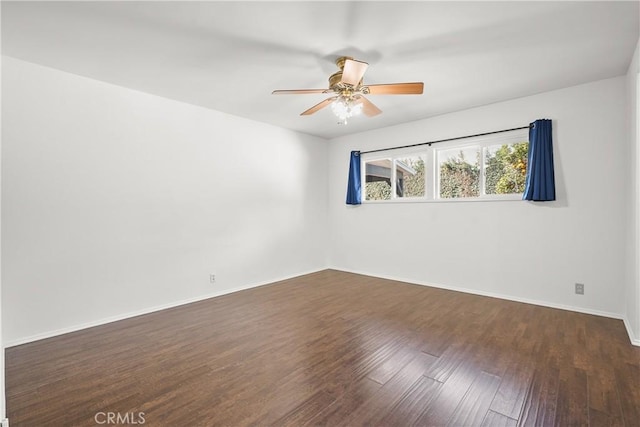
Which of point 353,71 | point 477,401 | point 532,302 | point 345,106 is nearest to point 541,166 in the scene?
point 532,302

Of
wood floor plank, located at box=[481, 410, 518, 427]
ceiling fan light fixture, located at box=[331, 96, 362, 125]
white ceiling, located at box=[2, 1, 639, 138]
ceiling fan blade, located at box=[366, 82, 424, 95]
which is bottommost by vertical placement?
wood floor plank, located at box=[481, 410, 518, 427]

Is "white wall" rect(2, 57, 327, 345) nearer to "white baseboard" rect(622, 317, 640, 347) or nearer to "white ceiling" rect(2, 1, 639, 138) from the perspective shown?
"white ceiling" rect(2, 1, 639, 138)

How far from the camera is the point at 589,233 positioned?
3385mm

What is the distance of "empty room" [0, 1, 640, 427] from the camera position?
201cm

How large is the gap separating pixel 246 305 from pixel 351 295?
1.43 m

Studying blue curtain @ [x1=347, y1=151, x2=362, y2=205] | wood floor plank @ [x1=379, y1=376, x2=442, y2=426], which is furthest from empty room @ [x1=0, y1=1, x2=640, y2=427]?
blue curtain @ [x1=347, y1=151, x2=362, y2=205]

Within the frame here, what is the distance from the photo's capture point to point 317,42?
2.46 metres

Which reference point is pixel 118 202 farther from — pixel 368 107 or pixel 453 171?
pixel 453 171

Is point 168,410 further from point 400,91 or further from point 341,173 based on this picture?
point 341,173

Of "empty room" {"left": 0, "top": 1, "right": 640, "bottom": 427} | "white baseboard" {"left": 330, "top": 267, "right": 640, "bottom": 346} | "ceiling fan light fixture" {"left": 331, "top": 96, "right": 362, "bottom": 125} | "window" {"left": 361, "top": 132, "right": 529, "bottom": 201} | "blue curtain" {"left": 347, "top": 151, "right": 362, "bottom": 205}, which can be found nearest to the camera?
"empty room" {"left": 0, "top": 1, "right": 640, "bottom": 427}

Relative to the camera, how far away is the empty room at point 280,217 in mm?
2012

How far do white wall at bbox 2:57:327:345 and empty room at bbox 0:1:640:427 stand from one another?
0.07 ft

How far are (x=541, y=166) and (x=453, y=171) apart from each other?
1.18 m

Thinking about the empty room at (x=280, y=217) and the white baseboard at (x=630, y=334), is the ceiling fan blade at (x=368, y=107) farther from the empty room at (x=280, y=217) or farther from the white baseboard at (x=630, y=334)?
the white baseboard at (x=630, y=334)
